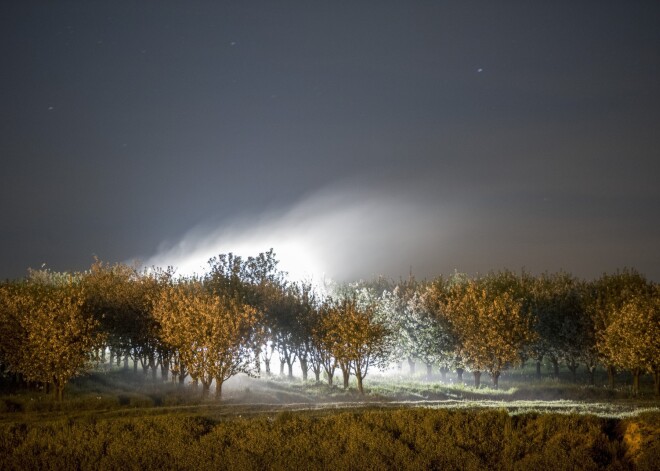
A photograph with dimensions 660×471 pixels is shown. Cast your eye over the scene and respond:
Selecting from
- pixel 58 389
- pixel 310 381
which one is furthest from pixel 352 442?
pixel 310 381

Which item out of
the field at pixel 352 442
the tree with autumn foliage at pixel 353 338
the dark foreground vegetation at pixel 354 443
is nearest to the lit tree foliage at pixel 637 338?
the tree with autumn foliage at pixel 353 338

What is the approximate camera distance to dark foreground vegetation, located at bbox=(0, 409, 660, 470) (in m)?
20.9

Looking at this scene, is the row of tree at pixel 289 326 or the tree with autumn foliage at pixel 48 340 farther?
the row of tree at pixel 289 326

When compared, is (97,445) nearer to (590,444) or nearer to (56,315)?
(590,444)

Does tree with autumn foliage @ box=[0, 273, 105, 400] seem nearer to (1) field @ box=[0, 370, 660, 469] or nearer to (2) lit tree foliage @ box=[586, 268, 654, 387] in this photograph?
(1) field @ box=[0, 370, 660, 469]

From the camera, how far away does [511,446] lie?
21.7m

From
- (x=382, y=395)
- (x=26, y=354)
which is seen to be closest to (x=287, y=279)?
(x=382, y=395)

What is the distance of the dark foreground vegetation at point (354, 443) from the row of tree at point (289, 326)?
1009 inches

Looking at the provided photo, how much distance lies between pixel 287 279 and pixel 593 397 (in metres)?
45.3

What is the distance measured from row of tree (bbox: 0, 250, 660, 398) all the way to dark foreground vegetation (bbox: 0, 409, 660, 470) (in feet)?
84.1

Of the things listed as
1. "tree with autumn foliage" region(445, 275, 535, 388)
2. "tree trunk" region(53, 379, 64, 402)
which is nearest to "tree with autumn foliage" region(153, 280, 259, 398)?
"tree trunk" region(53, 379, 64, 402)

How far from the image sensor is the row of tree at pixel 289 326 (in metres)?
51.2

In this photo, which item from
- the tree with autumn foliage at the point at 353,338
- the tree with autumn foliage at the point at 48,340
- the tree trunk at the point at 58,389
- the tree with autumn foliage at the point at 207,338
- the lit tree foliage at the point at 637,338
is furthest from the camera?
the tree with autumn foliage at the point at 353,338

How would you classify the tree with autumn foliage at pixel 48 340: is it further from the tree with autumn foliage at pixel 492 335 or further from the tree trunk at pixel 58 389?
the tree with autumn foliage at pixel 492 335
